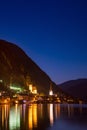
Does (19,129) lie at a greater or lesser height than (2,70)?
lesser

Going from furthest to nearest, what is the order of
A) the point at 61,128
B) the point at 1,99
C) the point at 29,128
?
1. the point at 1,99
2. the point at 61,128
3. the point at 29,128

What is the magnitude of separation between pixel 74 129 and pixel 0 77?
141926 millimetres

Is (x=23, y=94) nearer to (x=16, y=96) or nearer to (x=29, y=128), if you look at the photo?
(x=16, y=96)

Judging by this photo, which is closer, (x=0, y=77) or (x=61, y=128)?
(x=61, y=128)

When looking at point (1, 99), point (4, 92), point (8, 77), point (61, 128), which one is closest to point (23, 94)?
point (8, 77)

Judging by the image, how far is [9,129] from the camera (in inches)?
1551

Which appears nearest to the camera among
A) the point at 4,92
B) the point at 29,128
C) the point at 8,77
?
the point at 29,128

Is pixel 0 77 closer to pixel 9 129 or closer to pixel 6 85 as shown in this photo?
pixel 6 85

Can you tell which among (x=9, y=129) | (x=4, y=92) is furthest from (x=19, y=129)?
(x=4, y=92)

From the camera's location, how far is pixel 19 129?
40.0m

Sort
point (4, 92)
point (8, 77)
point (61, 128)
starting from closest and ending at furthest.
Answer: point (61, 128) < point (4, 92) < point (8, 77)

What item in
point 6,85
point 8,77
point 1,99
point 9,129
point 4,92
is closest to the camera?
point 9,129

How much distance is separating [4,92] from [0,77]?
2108 centimetres

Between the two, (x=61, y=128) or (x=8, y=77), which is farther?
(x=8, y=77)
